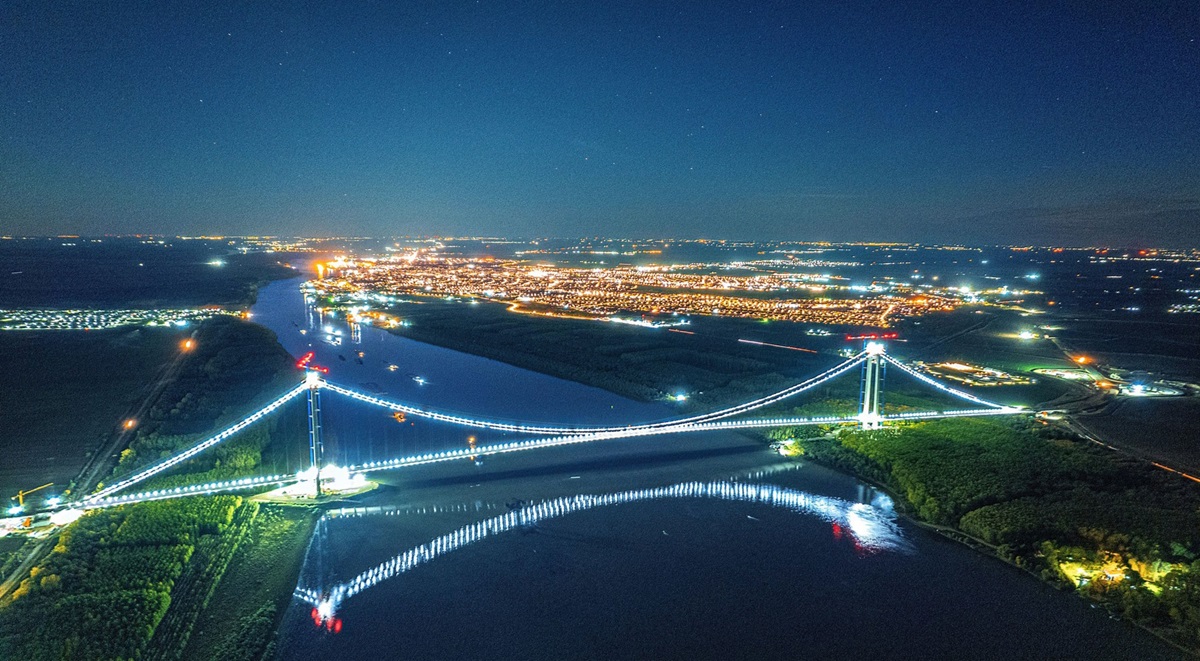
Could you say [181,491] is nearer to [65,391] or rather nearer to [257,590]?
[257,590]

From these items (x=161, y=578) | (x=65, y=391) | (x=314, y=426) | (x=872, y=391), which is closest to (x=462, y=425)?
(x=314, y=426)

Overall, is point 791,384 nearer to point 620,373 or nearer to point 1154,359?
point 620,373

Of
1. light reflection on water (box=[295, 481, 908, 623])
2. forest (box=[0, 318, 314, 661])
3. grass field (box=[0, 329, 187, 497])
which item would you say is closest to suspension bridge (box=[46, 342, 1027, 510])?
forest (box=[0, 318, 314, 661])

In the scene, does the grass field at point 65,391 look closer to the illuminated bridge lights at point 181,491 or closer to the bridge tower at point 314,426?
the illuminated bridge lights at point 181,491

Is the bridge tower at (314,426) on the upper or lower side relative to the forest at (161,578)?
upper

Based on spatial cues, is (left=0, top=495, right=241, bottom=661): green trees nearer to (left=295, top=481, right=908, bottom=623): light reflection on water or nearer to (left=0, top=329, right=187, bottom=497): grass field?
(left=295, top=481, right=908, bottom=623): light reflection on water

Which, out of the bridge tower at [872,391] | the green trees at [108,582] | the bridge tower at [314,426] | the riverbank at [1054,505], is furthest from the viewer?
the bridge tower at [872,391]

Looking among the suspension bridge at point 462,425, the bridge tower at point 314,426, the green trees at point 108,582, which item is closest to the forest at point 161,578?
the green trees at point 108,582
